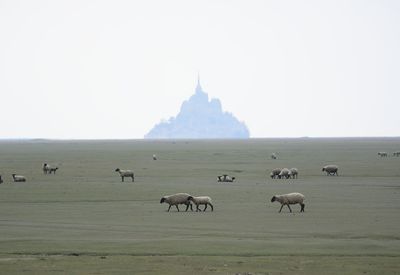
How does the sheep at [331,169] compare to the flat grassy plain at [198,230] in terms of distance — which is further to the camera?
the sheep at [331,169]

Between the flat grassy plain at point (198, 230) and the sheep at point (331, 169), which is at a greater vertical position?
the sheep at point (331, 169)

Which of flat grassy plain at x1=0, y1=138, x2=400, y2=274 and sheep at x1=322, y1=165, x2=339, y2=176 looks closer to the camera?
flat grassy plain at x1=0, y1=138, x2=400, y2=274

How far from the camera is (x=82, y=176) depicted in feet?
176

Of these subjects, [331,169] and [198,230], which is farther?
[331,169]

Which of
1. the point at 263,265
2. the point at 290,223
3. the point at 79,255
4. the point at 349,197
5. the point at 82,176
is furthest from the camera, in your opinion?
the point at 82,176

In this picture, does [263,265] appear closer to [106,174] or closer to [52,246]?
[52,246]

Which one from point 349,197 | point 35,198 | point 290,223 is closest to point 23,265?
point 290,223

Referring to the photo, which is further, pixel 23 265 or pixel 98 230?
pixel 98 230

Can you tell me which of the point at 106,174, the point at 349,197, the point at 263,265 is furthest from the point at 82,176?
the point at 263,265

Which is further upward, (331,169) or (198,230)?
(331,169)

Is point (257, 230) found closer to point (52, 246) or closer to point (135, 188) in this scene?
point (52, 246)

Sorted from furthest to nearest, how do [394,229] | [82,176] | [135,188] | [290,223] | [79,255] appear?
1. [82,176]
2. [135,188]
3. [290,223]
4. [394,229]
5. [79,255]

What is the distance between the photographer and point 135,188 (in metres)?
42.6

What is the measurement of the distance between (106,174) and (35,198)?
18.2 meters
